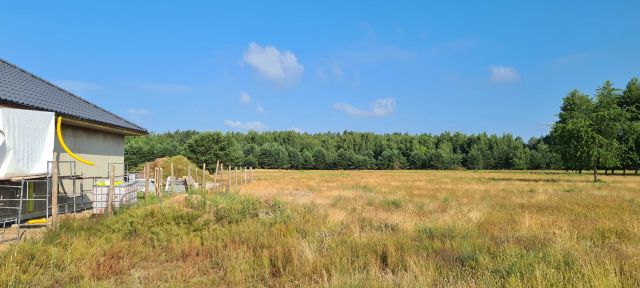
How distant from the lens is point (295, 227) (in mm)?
9078

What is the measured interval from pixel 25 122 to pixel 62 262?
6349 mm

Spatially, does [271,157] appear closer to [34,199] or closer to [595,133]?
[595,133]

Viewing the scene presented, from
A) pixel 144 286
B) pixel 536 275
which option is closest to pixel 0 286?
pixel 144 286

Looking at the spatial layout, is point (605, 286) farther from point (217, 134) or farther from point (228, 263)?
point (217, 134)

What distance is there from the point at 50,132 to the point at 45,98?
2095mm

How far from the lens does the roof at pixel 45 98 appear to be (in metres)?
11.6

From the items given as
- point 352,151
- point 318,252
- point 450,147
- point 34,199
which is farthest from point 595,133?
point 450,147

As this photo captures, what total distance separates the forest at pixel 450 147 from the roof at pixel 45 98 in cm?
3616

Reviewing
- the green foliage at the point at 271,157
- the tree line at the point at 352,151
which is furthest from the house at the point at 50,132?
the green foliage at the point at 271,157

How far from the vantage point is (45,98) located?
13.1 m

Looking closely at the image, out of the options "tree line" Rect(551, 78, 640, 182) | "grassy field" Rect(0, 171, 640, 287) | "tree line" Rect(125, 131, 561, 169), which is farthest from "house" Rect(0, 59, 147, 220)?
"tree line" Rect(125, 131, 561, 169)

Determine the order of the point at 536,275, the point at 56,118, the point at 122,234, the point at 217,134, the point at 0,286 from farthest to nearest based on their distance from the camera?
1. the point at 217,134
2. the point at 56,118
3. the point at 122,234
4. the point at 0,286
5. the point at 536,275

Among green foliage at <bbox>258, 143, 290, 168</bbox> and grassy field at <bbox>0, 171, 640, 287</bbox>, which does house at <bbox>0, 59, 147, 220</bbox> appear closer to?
grassy field at <bbox>0, 171, 640, 287</bbox>

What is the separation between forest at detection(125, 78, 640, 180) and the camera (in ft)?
118
